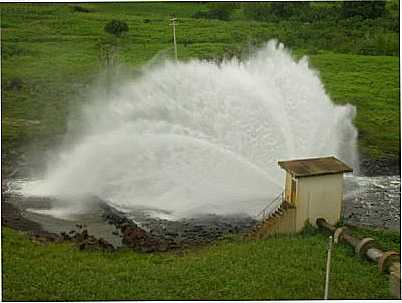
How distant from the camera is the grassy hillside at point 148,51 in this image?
5969mm

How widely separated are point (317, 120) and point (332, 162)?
1.47 ft

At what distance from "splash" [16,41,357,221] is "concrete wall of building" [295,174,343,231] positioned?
0.25 meters

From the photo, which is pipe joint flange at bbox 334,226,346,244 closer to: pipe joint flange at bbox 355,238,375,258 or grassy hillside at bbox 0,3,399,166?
pipe joint flange at bbox 355,238,375,258

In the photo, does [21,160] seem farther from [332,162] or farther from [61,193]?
[332,162]

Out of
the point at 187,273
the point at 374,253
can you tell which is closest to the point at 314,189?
the point at 374,253

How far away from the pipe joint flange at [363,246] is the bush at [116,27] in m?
2.74

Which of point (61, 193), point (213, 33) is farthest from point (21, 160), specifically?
point (213, 33)

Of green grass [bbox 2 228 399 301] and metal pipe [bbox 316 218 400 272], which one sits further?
metal pipe [bbox 316 218 400 272]

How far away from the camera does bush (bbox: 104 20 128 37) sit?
605cm

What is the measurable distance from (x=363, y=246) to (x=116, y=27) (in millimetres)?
2842

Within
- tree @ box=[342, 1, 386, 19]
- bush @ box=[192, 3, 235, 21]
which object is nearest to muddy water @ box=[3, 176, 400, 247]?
tree @ box=[342, 1, 386, 19]

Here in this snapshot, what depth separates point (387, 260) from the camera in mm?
5680

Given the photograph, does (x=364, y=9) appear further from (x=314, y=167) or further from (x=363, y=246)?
(x=363, y=246)

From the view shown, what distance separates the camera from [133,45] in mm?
6160
